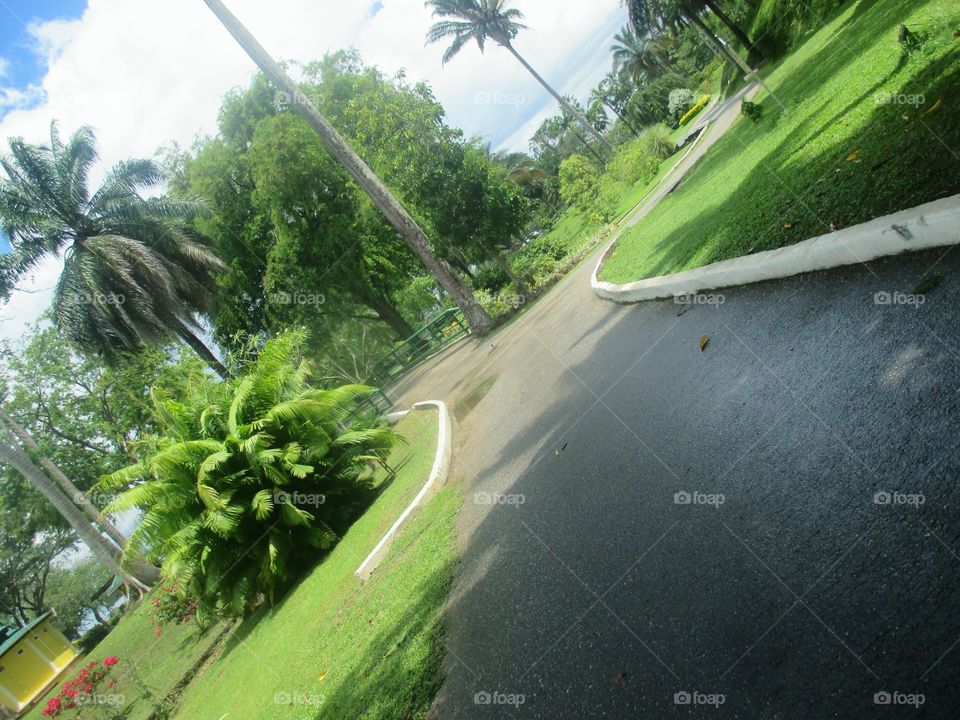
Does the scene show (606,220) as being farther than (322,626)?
Yes

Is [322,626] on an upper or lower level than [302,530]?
lower

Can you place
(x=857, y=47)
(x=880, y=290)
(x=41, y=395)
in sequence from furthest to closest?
(x=41, y=395)
(x=857, y=47)
(x=880, y=290)

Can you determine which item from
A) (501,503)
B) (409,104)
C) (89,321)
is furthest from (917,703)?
(89,321)

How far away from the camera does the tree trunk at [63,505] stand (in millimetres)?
17609

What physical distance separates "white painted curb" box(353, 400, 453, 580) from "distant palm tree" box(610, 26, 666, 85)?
255 ft

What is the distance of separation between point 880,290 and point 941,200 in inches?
26.6

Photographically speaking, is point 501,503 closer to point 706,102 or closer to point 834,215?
point 834,215

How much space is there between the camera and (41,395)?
2600 cm

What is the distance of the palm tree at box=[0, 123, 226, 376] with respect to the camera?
2038cm
